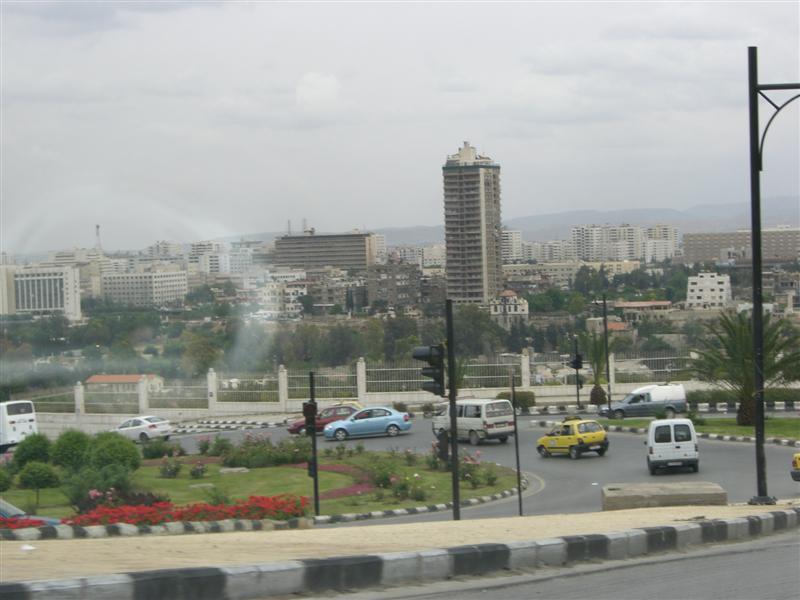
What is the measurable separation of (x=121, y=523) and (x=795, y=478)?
42.8 ft

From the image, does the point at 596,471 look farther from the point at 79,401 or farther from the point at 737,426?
the point at 79,401

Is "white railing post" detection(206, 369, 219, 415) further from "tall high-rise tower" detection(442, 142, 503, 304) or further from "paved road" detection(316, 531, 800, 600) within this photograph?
"tall high-rise tower" detection(442, 142, 503, 304)

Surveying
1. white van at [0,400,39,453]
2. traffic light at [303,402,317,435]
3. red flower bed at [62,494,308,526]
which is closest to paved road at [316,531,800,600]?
red flower bed at [62,494,308,526]

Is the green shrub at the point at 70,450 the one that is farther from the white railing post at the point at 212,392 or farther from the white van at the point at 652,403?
the white van at the point at 652,403

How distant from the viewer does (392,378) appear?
4850cm

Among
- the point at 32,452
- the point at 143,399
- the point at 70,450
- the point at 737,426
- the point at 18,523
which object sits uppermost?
the point at 18,523

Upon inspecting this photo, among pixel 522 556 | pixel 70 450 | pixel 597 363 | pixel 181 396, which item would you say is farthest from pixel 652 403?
pixel 522 556

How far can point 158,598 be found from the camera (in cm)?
695

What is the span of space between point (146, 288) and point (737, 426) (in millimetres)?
56979

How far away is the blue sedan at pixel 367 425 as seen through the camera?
37406 mm

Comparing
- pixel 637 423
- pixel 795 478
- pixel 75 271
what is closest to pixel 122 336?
pixel 75 271

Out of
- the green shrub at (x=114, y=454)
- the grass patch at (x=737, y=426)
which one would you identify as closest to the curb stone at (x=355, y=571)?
the green shrub at (x=114, y=454)

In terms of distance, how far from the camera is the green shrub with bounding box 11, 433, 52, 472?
30781 millimetres

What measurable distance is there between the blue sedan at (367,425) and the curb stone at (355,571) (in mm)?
27135
